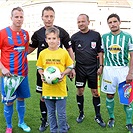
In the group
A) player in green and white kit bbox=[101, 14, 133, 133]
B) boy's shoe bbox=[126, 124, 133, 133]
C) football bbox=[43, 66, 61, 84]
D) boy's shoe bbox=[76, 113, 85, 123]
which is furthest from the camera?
boy's shoe bbox=[76, 113, 85, 123]

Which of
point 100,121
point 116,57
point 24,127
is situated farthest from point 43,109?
point 116,57

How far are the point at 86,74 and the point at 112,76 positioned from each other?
0.40 m

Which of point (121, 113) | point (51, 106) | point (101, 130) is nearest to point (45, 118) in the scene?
point (51, 106)

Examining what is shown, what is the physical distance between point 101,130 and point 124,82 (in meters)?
0.81

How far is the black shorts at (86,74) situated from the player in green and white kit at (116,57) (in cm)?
16

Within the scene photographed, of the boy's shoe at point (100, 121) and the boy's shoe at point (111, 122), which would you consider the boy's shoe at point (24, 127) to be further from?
the boy's shoe at point (111, 122)

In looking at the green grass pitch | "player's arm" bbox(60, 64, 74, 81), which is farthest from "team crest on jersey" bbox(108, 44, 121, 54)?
the green grass pitch

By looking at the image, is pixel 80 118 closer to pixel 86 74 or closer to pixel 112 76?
pixel 86 74

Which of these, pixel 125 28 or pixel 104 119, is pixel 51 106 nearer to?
pixel 104 119

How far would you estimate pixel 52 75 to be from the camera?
9.03 ft

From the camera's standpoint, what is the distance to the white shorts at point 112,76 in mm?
3309

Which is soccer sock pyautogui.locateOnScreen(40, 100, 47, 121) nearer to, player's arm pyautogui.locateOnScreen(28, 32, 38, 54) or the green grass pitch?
the green grass pitch

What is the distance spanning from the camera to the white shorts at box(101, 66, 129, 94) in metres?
3.31

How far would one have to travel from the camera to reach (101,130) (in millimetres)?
3506
